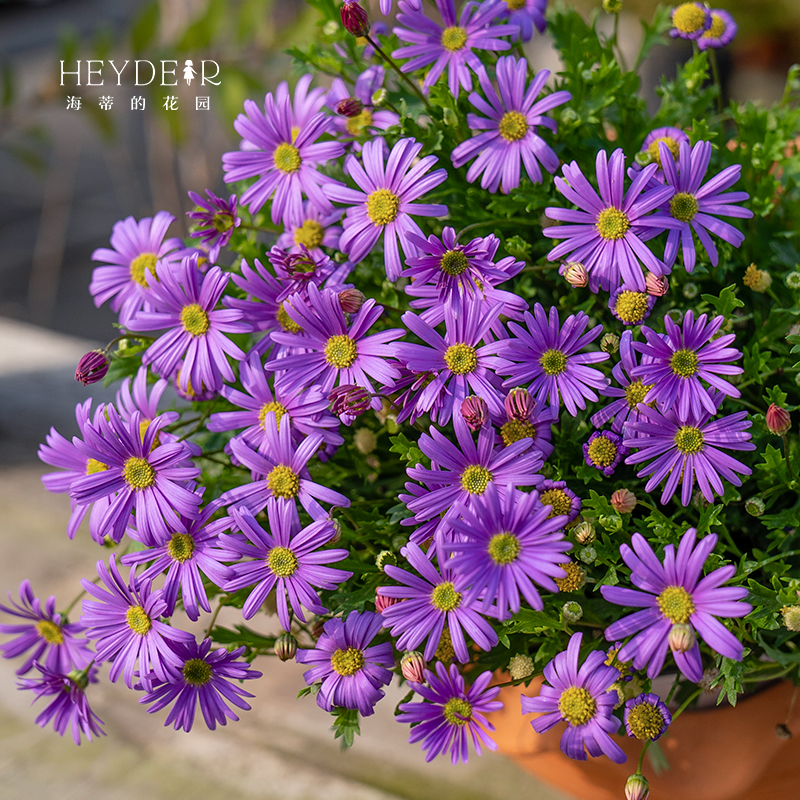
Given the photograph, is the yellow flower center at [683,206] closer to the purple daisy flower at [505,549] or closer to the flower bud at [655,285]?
the flower bud at [655,285]

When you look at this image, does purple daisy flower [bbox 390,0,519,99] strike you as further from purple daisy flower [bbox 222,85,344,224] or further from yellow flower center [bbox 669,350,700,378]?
yellow flower center [bbox 669,350,700,378]

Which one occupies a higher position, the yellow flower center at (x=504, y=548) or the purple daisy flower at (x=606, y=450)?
the purple daisy flower at (x=606, y=450)

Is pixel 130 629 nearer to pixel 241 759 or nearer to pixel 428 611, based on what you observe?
pixel 428 611

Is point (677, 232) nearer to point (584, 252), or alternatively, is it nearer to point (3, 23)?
point (584, 252)

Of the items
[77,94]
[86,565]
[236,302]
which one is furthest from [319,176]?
[77,94]

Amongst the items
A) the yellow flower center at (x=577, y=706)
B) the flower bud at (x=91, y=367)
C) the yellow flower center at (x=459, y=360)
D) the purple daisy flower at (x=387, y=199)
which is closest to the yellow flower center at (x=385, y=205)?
the purple daisy flower at (x=387, y=199)

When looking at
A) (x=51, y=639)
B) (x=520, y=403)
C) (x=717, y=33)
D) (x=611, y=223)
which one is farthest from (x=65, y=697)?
(x=717, y=33)
